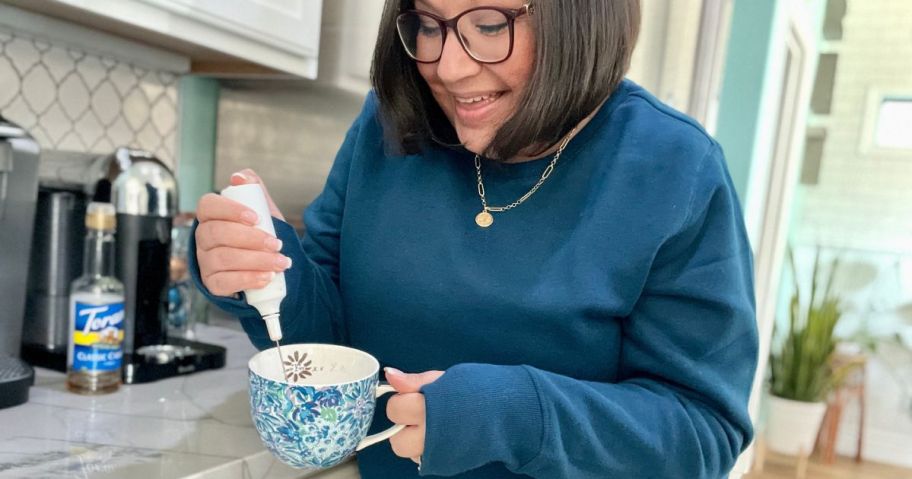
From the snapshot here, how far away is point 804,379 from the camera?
3.02 m

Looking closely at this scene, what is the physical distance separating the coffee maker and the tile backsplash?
0.32 metres

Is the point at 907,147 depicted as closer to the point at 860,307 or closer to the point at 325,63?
the point at 860,307

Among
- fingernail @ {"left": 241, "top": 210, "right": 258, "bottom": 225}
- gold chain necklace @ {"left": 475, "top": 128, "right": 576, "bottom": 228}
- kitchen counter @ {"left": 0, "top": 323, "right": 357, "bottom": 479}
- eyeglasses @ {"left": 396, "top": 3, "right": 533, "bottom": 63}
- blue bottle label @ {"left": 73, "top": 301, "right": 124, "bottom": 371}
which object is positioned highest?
eyeglasses @ {"left": 396, "top": 3, "right": 533, "bottom": 63}

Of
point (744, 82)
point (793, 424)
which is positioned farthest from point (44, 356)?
point (793, 424)

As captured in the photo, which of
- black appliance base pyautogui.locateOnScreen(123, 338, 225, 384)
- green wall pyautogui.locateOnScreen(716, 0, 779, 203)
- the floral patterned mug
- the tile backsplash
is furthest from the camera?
green wall pyautogui.locateOnScreen(716, 0, 779, 203)

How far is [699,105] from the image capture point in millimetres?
1689

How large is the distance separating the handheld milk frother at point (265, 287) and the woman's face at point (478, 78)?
0.22 metres

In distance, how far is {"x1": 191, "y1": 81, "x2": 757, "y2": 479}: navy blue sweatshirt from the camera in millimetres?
549

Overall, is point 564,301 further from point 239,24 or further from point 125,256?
point 239,24

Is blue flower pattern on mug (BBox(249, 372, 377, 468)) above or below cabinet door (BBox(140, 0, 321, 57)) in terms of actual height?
below

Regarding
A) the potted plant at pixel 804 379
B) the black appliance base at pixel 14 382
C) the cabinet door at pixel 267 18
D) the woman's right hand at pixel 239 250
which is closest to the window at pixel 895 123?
the potted plant at pixel 804 379

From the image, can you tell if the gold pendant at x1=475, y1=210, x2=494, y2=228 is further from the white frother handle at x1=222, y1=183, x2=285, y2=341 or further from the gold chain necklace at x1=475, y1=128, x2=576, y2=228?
the white frother handle at x1=222, y1=183, x2=285, y2=341

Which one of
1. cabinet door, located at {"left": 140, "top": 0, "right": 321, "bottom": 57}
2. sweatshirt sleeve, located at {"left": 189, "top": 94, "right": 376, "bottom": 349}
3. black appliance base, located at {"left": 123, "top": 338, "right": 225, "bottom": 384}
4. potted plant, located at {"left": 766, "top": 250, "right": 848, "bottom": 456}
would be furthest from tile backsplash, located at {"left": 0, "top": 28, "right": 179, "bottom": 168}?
potted plant, located at {"left": 766, "top": 250, "right": 848, "bottom": 456}

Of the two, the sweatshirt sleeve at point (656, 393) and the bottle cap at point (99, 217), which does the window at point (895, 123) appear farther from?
the bottle cap at point (99, 217)
